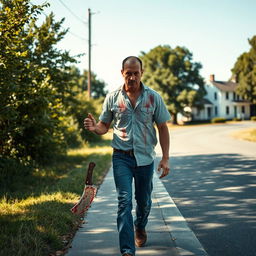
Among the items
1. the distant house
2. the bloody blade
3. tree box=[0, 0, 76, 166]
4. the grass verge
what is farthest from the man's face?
the distant house

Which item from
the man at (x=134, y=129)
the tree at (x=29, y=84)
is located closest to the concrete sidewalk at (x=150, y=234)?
the man at (x=134, y=129)

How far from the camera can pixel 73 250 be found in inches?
142

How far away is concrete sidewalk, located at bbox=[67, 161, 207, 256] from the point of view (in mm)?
3596

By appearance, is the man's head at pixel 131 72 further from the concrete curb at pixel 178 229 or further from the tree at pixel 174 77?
the tree at pixel 174 77

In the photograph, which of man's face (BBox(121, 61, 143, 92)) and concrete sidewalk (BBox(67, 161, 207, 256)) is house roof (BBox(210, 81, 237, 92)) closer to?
concrete sidewalk (BBox(67, 161, 207, 256))

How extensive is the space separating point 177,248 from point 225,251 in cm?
52

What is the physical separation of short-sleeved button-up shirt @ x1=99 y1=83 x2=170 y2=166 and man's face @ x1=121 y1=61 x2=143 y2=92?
13 cm

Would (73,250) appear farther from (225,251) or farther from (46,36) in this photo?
(46,36)

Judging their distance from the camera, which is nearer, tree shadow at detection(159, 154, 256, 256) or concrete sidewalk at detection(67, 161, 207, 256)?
concrete sidewalk at detection(67, 161, 207, 256)

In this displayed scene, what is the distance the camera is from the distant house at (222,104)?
64.0 metres

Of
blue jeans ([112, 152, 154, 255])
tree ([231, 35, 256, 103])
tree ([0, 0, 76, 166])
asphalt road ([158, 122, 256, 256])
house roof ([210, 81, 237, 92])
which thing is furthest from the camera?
house roof ([210, 81, 237, 92])

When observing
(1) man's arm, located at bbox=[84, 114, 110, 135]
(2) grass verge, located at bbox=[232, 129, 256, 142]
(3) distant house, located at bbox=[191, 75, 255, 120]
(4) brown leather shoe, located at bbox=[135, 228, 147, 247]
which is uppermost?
(3) distant house, located at bbox=[191, 75, 255, 120]

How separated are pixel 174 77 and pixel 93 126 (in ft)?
159

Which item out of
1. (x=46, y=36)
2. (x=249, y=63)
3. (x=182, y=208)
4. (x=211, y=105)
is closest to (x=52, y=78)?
(x=46, y=36)
